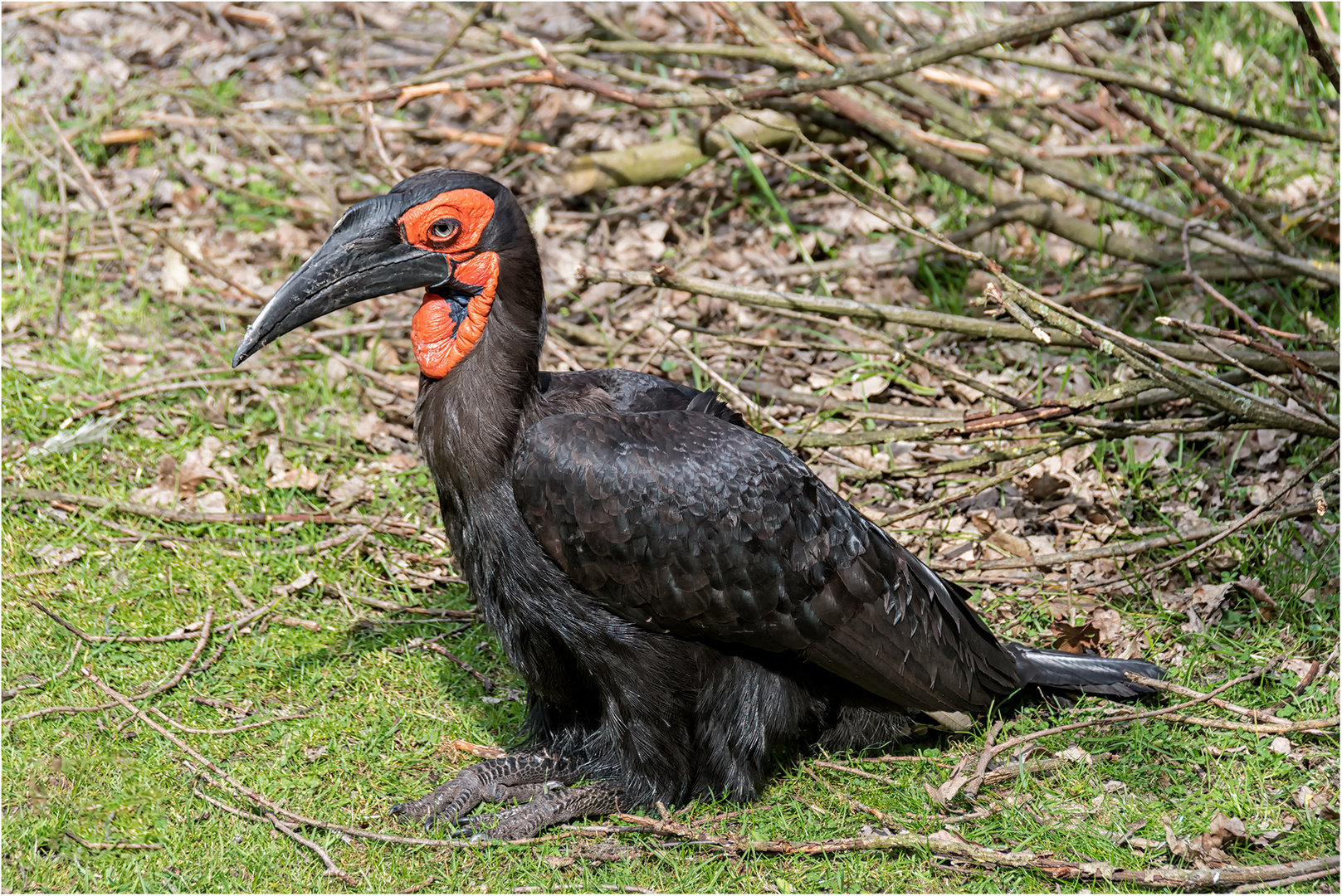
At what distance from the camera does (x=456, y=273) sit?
3365 millimetres

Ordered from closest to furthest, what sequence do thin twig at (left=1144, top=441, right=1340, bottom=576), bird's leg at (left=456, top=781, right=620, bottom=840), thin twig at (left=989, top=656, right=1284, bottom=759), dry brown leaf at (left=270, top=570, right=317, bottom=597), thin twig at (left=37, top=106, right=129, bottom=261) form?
bird's leg at (left=456, top=781, right=620, bottom=840)
thin twig at (left=989, top=656, right=1284, bottom=759)
thin twig at (left=1144, top=441, right=1340, bottom=576)
dry brown leaf at (left=270, top=570, right=317, bottom=597)
thin twig at (left=37, top=106, right=129, bottom=261)

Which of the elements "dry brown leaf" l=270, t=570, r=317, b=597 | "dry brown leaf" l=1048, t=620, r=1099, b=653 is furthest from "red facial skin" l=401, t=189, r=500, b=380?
"dry brown leaf" l=1048, t=620, r=1099, b=653

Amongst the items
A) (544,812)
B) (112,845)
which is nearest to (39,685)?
(112,845)

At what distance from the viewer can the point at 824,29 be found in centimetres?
709

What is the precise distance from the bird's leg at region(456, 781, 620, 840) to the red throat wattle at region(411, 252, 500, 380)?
128 cm

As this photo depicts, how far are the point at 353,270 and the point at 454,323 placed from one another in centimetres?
31

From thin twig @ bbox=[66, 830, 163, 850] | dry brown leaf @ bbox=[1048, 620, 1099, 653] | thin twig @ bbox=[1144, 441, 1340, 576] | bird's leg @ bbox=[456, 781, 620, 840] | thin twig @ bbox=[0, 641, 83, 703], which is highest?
thin twig @ bbox=[1144, 441, 1340, 576]

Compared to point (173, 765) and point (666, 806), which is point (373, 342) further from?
point (666, 806)

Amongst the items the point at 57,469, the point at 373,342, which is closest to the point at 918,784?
the point at 373,342

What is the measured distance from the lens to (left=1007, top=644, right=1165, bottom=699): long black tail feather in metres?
3.88

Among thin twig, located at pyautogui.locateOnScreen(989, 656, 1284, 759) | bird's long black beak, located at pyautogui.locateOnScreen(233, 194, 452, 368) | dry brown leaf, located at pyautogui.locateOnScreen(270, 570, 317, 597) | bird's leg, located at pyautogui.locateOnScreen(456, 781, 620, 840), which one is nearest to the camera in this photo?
bird's long black beak, located at pyautogui.locateOnScreen(233, 194, 452, 368)

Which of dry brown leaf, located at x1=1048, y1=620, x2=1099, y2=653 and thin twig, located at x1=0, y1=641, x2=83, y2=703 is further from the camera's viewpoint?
dry brown leaf, located at x1=1048, y1=620, x2=1099, y2=653

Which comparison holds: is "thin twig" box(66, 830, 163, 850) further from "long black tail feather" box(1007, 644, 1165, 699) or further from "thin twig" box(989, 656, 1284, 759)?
"long black tail feather" box(1007, 644, 1165, 699)

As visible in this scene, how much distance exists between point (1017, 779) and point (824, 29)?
15.8 ft
